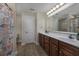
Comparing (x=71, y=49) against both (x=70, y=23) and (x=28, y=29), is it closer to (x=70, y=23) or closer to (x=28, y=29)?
(x=70, y=23)

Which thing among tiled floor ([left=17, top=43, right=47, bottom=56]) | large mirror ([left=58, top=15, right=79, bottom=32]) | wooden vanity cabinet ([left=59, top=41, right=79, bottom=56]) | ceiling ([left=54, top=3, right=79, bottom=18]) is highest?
ceiling ([left=54, top=3, right=79, bottom=18])

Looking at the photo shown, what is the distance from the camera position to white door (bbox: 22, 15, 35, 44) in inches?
221

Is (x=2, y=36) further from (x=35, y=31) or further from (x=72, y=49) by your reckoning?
(x=35, y=31)

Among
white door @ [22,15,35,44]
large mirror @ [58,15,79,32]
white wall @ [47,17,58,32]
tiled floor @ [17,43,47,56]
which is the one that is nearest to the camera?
large mirror @ [58,15,79,32]

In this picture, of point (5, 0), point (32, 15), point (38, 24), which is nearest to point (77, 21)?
point (5, 0)

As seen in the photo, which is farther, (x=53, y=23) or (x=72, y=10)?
(x=53, y=23)

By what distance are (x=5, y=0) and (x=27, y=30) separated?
3.87 meters

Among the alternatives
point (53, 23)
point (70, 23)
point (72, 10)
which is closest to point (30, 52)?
point (53, 23)

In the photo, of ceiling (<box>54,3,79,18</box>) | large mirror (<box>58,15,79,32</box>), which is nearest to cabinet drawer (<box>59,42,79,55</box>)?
large mirror (<box>58,15,79,32</box>)

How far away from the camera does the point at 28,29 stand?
5.83 m

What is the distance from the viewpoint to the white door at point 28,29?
5614 millimetres

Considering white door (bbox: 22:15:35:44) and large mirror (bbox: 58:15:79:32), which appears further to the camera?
white door (bbox: 22:15:35:44)

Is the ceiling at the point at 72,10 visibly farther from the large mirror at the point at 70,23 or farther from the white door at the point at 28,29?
the white door at the point at 28,29

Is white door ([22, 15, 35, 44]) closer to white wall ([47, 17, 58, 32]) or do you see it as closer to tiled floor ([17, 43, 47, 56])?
tiled floor ([17, 43, 47, 56])
